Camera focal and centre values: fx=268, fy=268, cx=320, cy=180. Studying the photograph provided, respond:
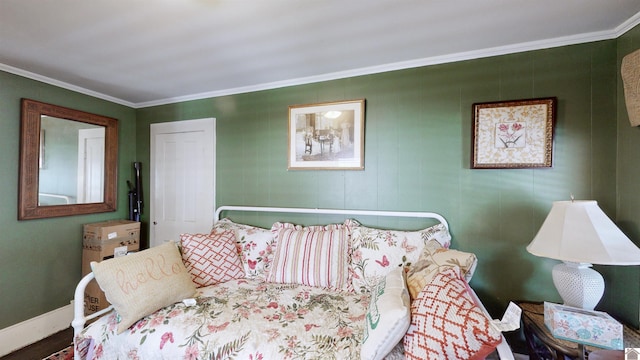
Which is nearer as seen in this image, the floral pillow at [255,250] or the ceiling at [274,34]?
the ceiling at [274,34]

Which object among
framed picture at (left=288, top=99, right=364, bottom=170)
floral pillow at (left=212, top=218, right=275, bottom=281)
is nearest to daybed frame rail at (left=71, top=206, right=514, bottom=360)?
floral pillow at (left=212, top=218, right=275, bottom=281)

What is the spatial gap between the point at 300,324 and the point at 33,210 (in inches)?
102

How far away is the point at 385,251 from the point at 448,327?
0.90 m

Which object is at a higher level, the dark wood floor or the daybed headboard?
the daybed headboard

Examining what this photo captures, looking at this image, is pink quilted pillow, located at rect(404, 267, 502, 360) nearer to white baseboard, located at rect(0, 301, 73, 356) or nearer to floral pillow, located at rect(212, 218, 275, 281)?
floral pillow, located at rect(212, 218, 275, 281)

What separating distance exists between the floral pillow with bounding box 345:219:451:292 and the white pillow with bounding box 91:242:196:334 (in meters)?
1.14

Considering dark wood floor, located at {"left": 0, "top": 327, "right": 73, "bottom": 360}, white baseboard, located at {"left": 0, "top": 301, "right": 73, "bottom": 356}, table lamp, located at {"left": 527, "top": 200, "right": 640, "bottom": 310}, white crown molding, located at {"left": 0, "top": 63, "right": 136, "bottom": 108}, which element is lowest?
dark wood floor, located at {"left": 0, "top": 327, "right": 73, "bottom": 360}

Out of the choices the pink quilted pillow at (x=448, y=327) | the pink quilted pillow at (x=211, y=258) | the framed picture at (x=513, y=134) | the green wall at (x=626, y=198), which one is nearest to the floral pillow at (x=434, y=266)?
the pink quilted pillow at (x=448, y=327)

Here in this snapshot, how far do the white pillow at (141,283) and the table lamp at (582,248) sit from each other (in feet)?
6.90

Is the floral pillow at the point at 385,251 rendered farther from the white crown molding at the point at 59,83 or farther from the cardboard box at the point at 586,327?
the white crown molding at the point at 59,83

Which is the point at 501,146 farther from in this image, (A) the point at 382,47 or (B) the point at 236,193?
(B) the point at 236,193

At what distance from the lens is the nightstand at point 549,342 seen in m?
1.20

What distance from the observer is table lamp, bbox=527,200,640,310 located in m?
1.29

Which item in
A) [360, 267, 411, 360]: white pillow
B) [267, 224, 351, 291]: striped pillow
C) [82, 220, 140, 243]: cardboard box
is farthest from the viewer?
[82, 220, 140, 243]: cardboard box
